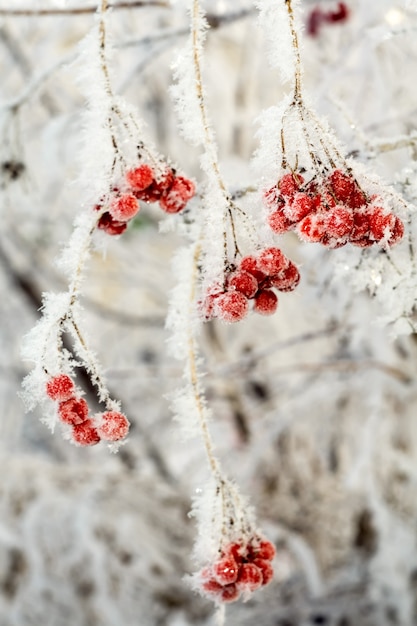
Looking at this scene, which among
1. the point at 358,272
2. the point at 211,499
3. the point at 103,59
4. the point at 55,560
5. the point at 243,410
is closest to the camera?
the point at 103,59

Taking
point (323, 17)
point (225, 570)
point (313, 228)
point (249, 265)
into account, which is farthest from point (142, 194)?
point (323, 17)

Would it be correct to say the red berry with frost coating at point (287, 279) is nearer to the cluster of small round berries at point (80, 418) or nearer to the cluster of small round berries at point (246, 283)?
the cluster of small round berries at point (246, 283)

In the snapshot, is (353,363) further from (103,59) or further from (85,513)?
(103,59)

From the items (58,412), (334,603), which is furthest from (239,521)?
(334,603)

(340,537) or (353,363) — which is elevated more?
(353,363)

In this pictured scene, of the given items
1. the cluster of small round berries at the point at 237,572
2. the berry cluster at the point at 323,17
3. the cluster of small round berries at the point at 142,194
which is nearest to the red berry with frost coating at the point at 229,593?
the cluster of small round berries at the point at 237,572

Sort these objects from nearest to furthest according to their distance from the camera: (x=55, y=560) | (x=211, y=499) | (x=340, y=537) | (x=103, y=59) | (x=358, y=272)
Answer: (x=103, y=59)
(x=211, y=499)
(x=358, y=272)
(x=55, y=560)
(x=340, y=537)

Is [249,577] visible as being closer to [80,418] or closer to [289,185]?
[80,418]
